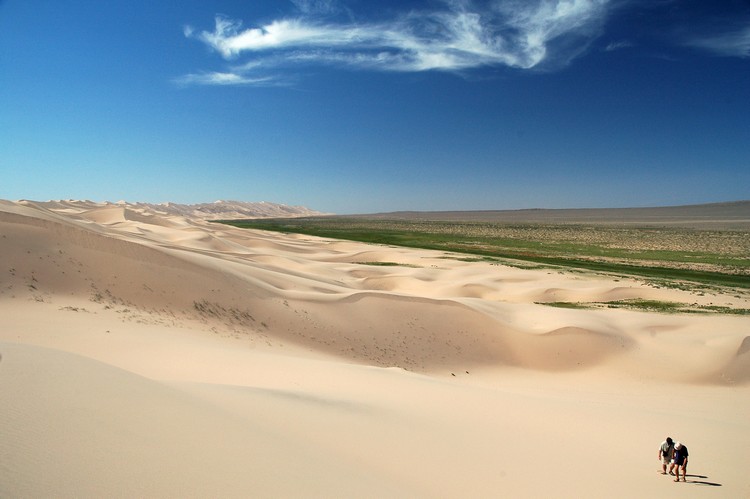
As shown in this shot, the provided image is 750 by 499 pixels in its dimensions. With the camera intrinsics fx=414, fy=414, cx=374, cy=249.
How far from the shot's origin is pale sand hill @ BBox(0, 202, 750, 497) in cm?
415

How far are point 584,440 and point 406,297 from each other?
1112cm

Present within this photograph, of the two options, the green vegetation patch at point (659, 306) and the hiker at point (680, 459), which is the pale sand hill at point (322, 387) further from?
the green vegetation patch at point (659, 306)

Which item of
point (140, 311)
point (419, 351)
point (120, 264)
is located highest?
point (120, 264)

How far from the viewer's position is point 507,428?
7.77 m

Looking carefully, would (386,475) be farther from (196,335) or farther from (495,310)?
(495,310)

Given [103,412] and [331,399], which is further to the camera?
[331,399]

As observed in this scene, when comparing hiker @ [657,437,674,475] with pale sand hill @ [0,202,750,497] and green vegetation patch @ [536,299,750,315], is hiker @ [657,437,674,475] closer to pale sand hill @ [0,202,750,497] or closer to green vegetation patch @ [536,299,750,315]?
pale sand hill @ [0,202,750,497]

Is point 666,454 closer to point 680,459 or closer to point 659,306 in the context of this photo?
point 680,459

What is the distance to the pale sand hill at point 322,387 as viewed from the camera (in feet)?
13.6

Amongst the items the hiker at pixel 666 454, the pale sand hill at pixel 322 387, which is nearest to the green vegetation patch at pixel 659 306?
the pale sand hill at pixel 322 387

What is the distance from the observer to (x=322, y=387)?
340 inches

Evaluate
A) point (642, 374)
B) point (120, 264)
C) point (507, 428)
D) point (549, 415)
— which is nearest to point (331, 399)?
point (507, 428)

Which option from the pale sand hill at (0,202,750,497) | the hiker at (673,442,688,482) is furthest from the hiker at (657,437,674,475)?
the pale sand hill at (0,202,750,497)

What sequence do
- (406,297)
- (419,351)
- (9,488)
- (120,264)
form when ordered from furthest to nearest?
(406,297), (419,351), (120,264), (9,488)
